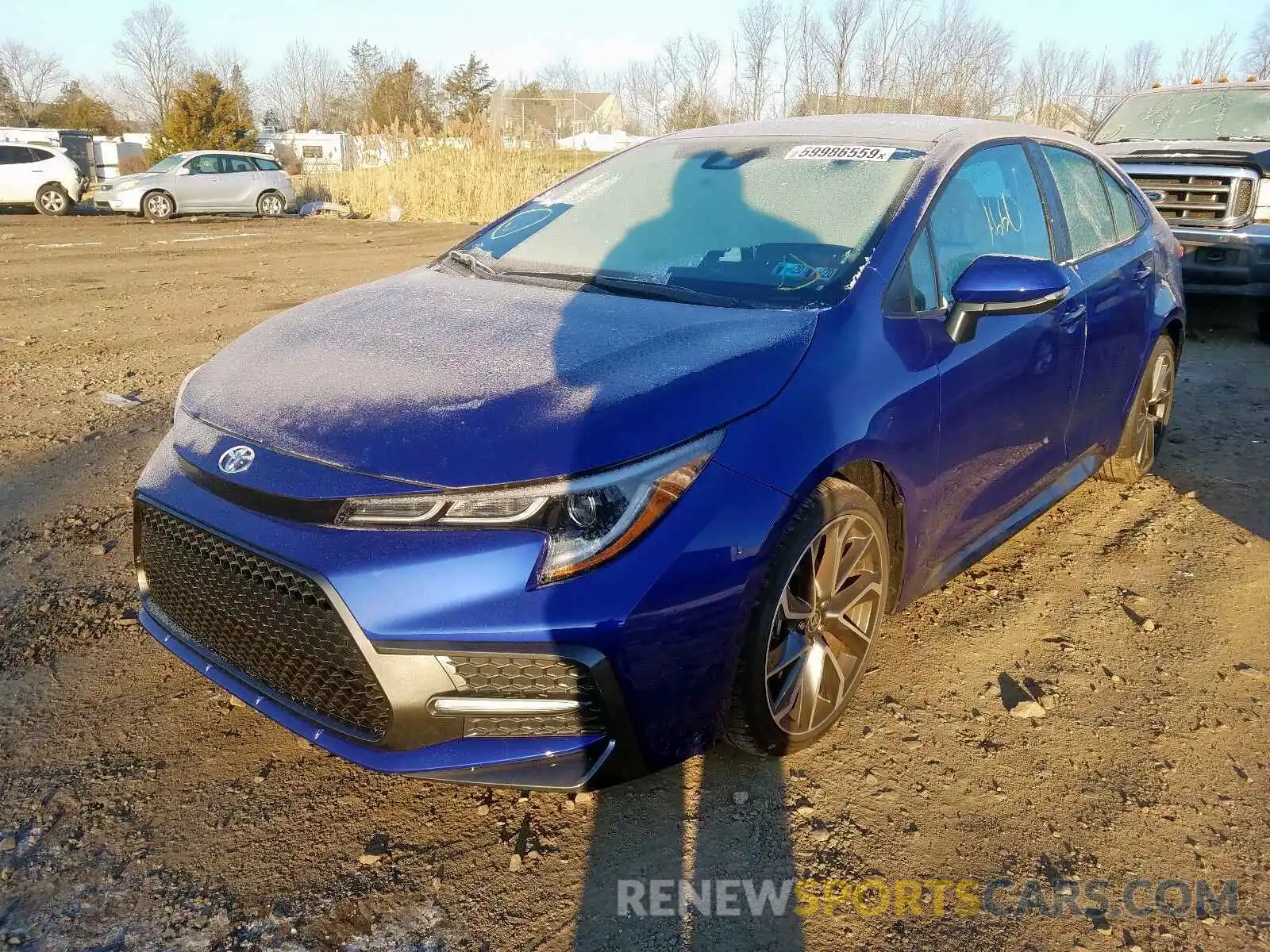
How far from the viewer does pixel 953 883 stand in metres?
2.16

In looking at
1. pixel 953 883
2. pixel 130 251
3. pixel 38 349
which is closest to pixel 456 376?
pixel 953 883

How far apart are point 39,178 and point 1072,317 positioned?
2261 centimetres

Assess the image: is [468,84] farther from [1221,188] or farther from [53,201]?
[1221,188]

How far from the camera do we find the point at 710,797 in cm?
243

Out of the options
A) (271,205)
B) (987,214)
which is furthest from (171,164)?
(987,214)

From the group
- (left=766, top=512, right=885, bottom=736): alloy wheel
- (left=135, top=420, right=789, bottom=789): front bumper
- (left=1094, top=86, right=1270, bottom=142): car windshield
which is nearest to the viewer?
(left=135, top=420, right=789, bottom=789): front bumper

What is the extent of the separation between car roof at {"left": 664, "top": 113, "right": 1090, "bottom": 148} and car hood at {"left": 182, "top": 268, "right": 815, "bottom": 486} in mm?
1077

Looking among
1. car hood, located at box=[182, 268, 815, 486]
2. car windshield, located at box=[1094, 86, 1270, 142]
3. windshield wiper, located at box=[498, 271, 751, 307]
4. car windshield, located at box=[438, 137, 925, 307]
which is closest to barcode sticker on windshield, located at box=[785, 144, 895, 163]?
car windshield, located at box=[438, 137, 925, 307]

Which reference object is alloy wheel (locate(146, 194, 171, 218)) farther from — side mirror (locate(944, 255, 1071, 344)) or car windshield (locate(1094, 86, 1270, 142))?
side mirror (locate(944, 255, 1071, 344))

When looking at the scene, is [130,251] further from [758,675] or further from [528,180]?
[758,675]

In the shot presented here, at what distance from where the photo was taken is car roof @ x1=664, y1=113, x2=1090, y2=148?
3.23 meters

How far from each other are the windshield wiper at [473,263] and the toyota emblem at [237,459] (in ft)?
4.01

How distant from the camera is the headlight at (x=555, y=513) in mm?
1978

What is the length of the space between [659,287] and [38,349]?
6.11m
